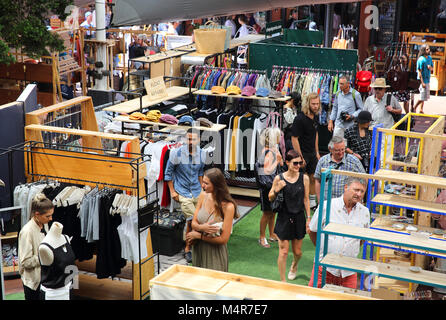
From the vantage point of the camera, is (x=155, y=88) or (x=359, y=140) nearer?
(x=359, y=140)

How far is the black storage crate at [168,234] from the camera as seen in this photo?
7.68m

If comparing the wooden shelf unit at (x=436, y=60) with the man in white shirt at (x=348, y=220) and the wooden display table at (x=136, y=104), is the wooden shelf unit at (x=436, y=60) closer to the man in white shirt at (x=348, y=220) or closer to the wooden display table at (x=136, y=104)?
the wooden display table at (x=136, y=104)

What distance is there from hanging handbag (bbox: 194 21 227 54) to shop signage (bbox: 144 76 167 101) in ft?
6.80

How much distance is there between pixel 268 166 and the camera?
752 cm

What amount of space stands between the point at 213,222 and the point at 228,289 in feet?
6.48

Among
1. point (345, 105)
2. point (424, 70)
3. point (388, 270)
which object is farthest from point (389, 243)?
point (424, 70)

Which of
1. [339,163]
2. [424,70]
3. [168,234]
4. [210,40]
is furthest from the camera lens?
[424,70]

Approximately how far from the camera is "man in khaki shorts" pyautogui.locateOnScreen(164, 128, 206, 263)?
739 cm

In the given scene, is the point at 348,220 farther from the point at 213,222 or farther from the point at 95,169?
the point at 95,169

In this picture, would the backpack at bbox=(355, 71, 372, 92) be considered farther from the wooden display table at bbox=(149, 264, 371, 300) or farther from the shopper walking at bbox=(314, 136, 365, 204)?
the wooden display table at bbox=(149, 264, 371, 300)

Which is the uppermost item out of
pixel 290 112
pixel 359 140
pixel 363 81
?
pixel 363 81

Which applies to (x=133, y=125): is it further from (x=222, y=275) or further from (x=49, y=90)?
(x=222, y=275)
